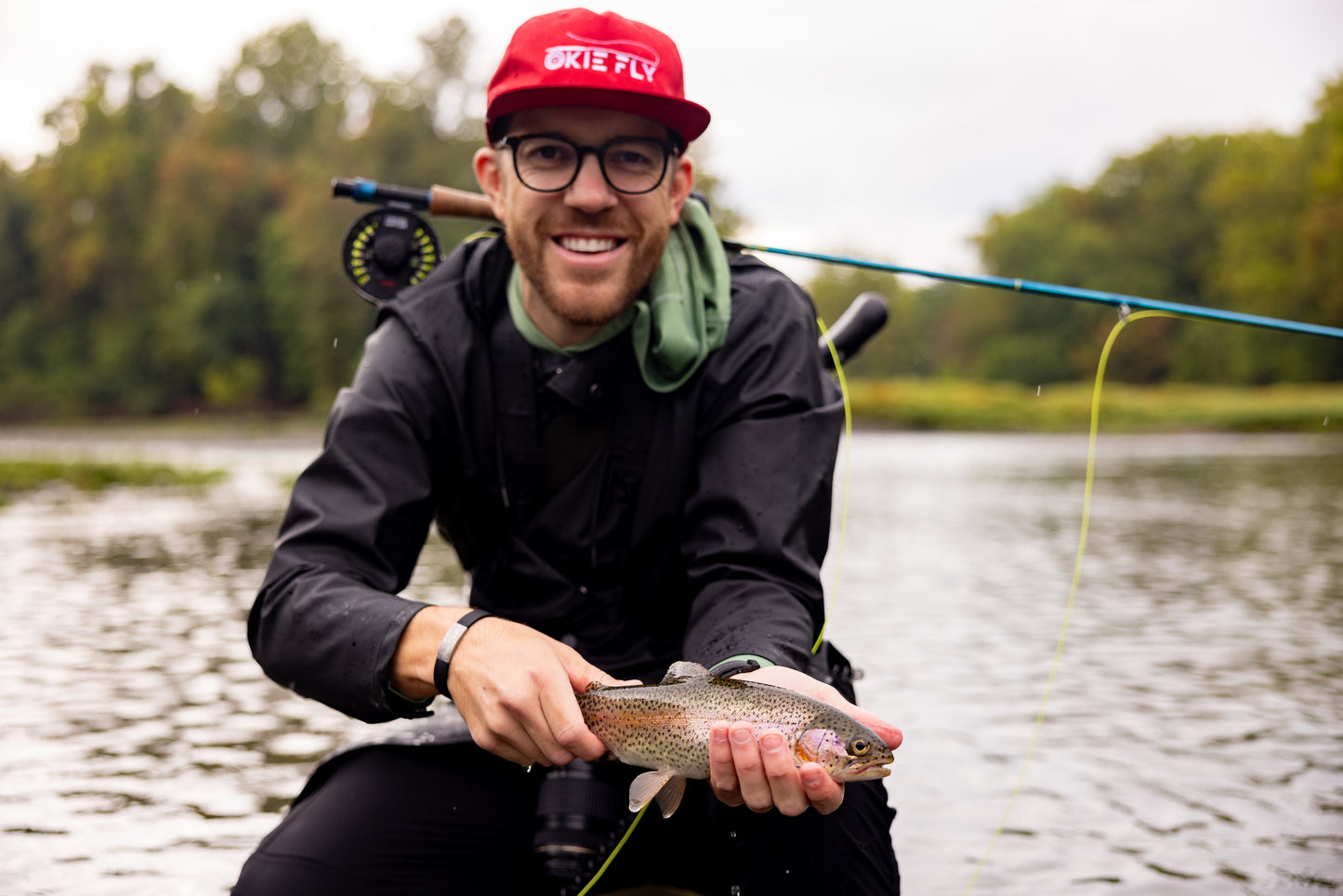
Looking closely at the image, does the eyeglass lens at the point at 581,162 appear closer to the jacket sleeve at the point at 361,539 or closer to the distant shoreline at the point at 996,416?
the jacket sleeve at the point at 361,539

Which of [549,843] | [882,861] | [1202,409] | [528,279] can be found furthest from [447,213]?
[1202,409]

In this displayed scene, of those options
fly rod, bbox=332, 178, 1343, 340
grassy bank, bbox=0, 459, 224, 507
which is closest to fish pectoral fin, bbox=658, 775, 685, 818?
fly rod, bbox=332, 178, 1343, 340

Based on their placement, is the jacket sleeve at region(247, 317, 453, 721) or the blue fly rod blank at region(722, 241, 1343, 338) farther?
the blue fly rod blank at region(722, 241, 1343, 338)

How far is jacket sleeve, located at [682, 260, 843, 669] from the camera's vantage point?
2.52 meters

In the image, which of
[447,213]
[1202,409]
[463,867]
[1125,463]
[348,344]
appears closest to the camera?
[463,867]

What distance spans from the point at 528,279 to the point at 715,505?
60 cm

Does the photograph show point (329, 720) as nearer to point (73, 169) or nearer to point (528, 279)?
point (528, 279)

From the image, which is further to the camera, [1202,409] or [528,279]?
[1202,409]

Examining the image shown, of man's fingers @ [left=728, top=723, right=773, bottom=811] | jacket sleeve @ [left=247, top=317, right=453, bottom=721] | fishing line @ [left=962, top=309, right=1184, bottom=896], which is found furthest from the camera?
fishing line @ [left=962, top=309, right=1184, bottom=896]

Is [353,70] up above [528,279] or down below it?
above

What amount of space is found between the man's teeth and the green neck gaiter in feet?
0.44

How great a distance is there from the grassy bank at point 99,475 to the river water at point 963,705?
5875mm

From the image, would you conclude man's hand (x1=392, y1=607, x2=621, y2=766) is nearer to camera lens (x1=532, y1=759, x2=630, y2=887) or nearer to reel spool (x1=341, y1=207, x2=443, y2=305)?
camera lens (x1=532, y1=759, x2=630, y2=887)

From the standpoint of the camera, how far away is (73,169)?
6075 centimetres
